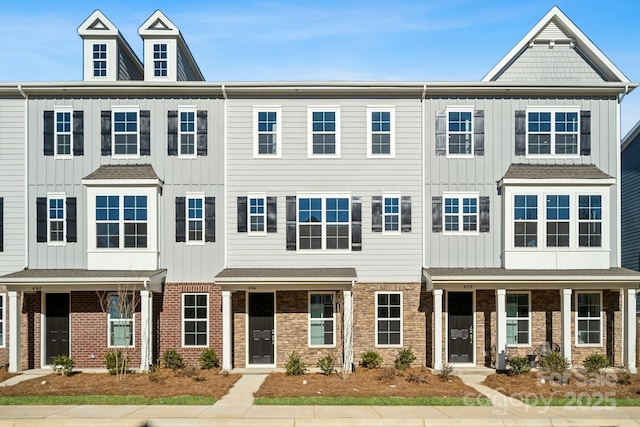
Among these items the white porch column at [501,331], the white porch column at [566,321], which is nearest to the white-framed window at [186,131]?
the white porch column at [501,331]

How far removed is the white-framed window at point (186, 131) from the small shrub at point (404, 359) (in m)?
9.51

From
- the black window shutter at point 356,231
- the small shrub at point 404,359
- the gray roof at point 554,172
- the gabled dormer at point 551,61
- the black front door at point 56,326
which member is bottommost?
the small shrub at point 404,359

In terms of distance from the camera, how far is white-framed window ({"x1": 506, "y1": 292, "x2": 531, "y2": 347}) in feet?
62.7

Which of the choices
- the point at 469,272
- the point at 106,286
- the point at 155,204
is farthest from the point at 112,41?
the point at 469,272

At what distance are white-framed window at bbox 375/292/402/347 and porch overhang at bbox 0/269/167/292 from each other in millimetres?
7230

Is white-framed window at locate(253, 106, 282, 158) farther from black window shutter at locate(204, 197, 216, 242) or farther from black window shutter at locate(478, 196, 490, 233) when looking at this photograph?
black window shutter at locate(478, 196, 490, 233)

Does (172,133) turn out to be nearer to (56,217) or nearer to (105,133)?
(105,133)

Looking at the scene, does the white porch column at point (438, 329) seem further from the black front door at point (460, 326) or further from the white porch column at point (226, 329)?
the white porch column at point (226, 329)

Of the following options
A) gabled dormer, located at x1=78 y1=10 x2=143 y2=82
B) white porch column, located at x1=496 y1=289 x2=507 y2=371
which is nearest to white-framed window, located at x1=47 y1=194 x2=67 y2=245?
gabled dormer, located at x1=78 y1=10 x2=143 y2=82

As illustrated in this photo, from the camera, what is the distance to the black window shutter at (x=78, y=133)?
1931 centimetres

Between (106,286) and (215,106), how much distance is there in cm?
683

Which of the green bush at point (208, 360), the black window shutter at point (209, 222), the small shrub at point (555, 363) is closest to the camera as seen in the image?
the small shrub at point (555, 363)

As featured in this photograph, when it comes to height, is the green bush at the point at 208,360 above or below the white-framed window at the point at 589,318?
below

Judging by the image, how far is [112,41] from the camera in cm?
2016
